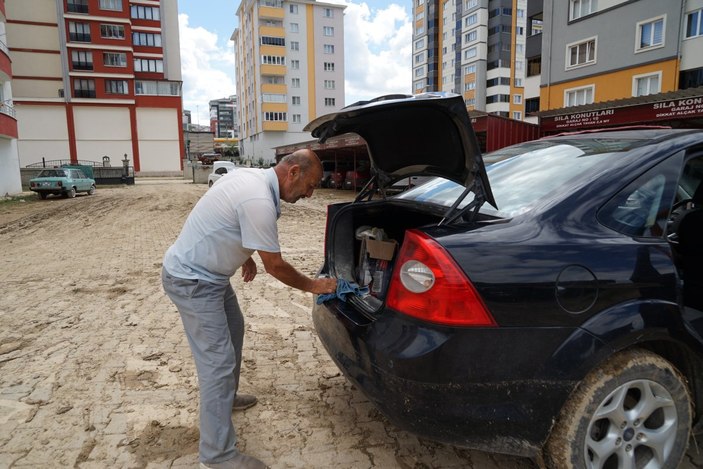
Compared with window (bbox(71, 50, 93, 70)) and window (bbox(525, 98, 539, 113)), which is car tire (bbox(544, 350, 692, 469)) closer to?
window (bbox(525, 98, 539, 113))

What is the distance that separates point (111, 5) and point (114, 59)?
5.39 m

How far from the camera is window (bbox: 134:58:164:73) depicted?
55969 millimetres

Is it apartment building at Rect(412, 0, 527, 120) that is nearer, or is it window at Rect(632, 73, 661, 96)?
window at Rect(632, 73, 661, 96)

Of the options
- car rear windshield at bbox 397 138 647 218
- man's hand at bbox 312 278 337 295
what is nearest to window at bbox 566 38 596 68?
car rear windshield at bbox 397 138 647 218

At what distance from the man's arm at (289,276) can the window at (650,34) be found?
25238mm

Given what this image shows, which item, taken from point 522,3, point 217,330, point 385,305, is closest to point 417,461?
point 385,305

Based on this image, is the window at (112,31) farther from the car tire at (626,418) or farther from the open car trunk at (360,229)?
the car tire at (626,418)

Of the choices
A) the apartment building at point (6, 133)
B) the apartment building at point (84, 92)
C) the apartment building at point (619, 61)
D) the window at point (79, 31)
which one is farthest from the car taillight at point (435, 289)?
the window at point (79, 31)

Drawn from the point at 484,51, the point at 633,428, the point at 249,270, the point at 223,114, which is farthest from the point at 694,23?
the point at 223,114

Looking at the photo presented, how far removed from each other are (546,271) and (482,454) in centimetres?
127

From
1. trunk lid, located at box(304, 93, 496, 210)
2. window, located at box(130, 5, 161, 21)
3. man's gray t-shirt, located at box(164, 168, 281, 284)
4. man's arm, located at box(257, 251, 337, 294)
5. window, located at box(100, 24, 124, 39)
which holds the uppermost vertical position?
window, located at box(130, 5, 161, 21)

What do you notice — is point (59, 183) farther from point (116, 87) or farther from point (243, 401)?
point (116, 87)

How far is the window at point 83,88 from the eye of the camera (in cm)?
5006

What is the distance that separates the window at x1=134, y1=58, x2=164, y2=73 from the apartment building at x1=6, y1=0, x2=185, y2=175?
212 centimetres
